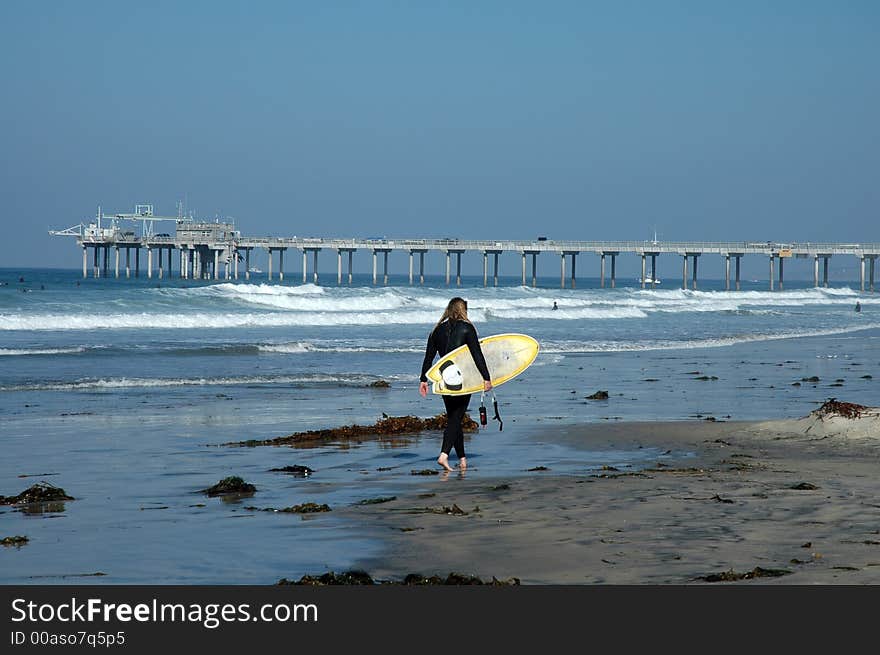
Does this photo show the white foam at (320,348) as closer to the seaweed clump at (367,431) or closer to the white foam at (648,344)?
the white foam at (648,344)

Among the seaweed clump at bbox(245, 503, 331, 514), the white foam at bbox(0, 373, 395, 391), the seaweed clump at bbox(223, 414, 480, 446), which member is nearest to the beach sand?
the seaweed clump at bbox(245, 503, 331, 514)

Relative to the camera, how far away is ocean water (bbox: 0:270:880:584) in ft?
21.6

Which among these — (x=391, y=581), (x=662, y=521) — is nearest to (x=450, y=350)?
(x=662, y=521)

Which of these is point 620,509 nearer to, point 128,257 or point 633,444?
point 633,444

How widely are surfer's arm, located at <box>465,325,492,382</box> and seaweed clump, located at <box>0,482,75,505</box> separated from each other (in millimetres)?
3400

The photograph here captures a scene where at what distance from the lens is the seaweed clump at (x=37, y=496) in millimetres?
7852

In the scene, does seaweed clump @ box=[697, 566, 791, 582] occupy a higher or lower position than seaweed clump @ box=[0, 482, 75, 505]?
higher

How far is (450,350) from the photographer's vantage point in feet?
32.2

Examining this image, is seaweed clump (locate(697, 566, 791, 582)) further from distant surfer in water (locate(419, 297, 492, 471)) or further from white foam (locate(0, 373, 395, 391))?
white foam (locate(0, 373, 395, 391))

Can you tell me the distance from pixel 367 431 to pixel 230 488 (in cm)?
373

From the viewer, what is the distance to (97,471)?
9.28 metres
